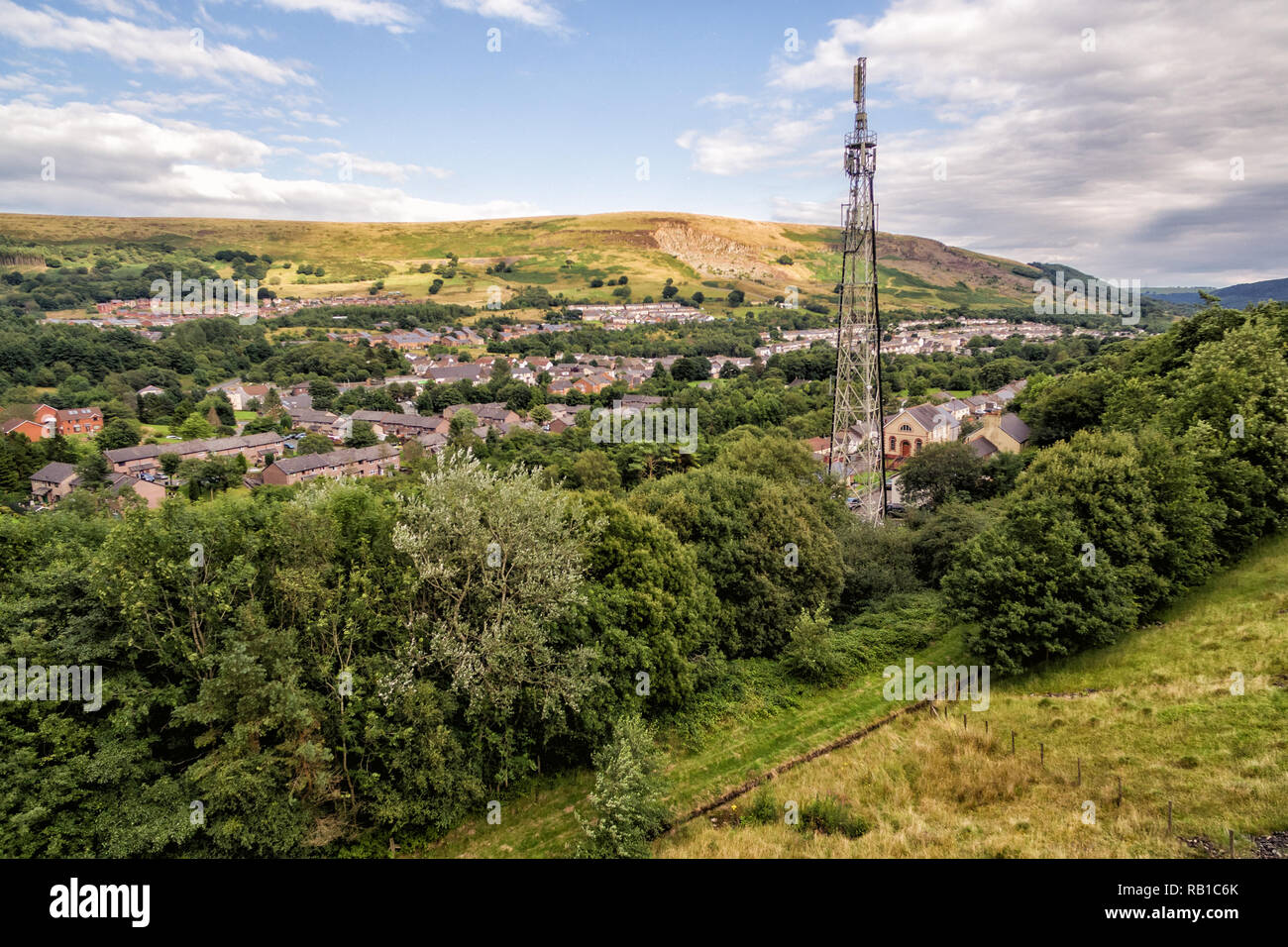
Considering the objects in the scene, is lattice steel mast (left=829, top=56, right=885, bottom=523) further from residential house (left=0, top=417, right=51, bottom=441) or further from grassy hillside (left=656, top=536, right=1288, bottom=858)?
residential house (left=0, top=417, right=51, bottom=441)

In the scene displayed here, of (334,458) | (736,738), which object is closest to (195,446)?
(334,458)

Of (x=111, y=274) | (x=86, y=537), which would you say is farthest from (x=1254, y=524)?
(x=111, y=274)

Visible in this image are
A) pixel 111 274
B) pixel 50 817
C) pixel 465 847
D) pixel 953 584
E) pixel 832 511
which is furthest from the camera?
pixel 111 274

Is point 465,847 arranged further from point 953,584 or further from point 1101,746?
point 953,584

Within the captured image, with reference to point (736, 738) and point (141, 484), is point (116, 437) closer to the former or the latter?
point (141, 484)

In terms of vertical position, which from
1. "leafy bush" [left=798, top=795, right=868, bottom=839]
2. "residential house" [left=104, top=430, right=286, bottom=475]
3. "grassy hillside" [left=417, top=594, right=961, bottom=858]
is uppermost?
"residential house" [left=104, top=430, right=286, bottom=475]

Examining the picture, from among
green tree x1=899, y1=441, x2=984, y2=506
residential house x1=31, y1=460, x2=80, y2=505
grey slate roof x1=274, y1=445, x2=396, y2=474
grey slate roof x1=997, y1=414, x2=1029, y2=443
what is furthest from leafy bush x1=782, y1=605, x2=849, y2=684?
residential house x1=31, y1=460, x2=80, y2=505
